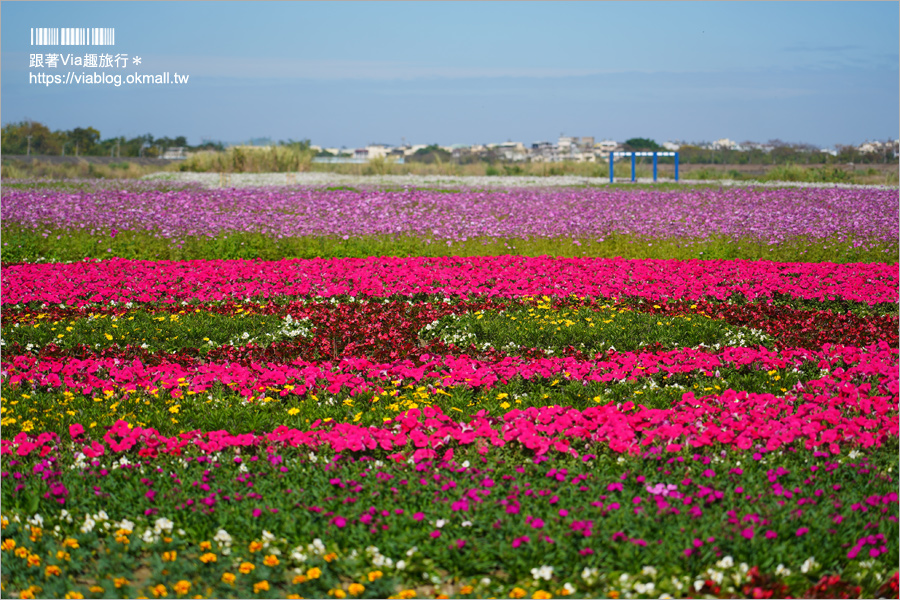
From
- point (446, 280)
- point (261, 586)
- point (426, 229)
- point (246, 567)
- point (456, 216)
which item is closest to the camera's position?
point (261, 586)

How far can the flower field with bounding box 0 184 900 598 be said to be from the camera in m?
3.32

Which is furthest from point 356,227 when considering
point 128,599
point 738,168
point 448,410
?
point 738,168

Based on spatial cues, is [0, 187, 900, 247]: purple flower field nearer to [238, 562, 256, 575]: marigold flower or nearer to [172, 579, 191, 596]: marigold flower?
[238, 562, 256, 575]: marigold flower

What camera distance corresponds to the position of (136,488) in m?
3.98

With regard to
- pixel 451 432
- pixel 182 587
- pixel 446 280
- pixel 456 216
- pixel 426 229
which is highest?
pixel 456 216

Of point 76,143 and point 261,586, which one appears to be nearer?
point 261,586

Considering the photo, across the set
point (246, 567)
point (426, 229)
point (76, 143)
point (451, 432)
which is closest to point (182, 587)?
point (246, 567)

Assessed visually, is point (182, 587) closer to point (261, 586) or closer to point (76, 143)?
point (261, 586)

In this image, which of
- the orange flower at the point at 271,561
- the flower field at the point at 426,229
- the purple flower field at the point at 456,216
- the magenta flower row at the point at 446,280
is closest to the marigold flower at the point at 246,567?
the orange flower at the point at 271,561

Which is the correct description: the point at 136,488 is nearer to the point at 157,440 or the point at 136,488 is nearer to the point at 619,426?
the point at 157,440

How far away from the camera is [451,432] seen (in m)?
4.45

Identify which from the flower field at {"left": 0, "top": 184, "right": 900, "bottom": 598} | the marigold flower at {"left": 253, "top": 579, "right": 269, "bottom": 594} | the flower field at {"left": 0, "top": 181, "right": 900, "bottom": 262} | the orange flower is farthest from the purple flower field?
the marigold flower at {"left": 253, "top": 579, "right": 269, "bottom": 594}

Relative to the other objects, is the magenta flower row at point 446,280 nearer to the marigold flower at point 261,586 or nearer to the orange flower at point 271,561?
the orange flower at point 271,561

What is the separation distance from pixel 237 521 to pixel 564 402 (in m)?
2.46
